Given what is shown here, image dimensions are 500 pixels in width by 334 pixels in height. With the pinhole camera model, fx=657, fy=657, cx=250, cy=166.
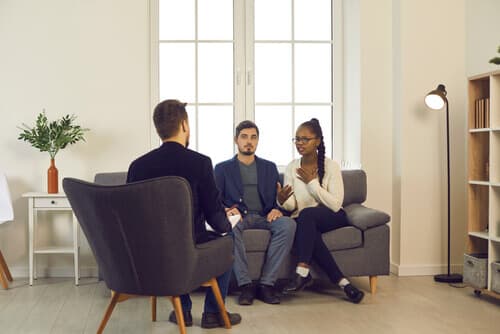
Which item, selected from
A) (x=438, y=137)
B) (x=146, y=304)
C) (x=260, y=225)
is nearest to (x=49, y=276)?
(x=146, y=304)

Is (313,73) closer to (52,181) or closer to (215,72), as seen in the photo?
(215,72)

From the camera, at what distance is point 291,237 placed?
435 cm

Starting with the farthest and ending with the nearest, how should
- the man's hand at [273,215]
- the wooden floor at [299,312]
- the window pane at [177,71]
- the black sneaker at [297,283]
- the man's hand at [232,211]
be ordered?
the window pane at [177,71] < the man's hand at [273,215] < the man's hand at [232,211] < the black sneaker at [297,283] < the wooden floor at [299,312]

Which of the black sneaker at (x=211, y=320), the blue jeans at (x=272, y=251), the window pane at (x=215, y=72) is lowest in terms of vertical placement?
the black sneaker at (x=211, y=320)

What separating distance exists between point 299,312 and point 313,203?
932 millimetres

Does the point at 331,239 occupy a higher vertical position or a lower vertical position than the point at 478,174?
lower

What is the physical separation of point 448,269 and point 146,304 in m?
2.28

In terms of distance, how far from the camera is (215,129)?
5.63 metres

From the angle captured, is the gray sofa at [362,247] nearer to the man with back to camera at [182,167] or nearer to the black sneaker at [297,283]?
the black sneaker at [297,283]

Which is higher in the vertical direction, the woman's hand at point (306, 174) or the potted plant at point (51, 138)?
the potted plant at point (51, 138)

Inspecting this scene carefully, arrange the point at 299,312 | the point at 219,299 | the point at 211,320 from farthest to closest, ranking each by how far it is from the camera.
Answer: the point at 299,312
the point at 211,320
the point at 219,299

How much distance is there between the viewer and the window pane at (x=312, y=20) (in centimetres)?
571

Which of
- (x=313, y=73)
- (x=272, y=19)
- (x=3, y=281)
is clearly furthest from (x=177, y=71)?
(x=3, y=281)

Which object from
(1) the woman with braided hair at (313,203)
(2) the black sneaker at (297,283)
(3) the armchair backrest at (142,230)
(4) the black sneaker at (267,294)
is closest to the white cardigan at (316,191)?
(1) the woman with braided hair at (313,203)
